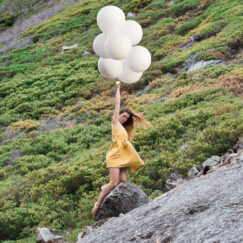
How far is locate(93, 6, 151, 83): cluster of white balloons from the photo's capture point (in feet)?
20.9

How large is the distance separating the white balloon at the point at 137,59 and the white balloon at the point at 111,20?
61 centimetres

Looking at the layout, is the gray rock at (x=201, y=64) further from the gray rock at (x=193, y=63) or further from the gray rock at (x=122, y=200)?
the gray rock at (x=122, y=200)

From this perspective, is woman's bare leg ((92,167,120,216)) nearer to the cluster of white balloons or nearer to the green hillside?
the green hillside

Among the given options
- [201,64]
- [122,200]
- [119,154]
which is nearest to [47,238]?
[122,200]

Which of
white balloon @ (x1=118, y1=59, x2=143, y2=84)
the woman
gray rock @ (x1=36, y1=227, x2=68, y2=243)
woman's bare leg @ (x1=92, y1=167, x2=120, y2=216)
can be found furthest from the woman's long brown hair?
gray rock @ (x1=36, y1=227, x2=68, y2=243)

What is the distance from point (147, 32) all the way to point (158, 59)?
278 inches

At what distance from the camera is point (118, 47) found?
6234 millimetres

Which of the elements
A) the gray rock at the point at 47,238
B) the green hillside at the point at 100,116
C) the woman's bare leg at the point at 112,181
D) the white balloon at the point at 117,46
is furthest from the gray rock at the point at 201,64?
the gray rock at the point at 47,238

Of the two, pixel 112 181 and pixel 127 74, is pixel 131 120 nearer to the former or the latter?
pixel 127 74

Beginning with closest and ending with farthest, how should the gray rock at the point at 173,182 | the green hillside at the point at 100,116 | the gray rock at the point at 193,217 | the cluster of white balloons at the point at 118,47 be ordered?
1. the gray rock at the point at 193,217
2. the cluster of white balloons at the point at 118,47
3. the gray rock at the point at 173,182
4. the green hillside at the point at 100,116

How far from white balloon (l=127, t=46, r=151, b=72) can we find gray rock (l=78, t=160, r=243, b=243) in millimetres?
2901

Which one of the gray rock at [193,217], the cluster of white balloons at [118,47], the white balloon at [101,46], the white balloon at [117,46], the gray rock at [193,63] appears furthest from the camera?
the gray rock at [193,63]

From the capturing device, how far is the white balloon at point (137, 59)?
663 centimetres

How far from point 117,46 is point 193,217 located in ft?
12.8
